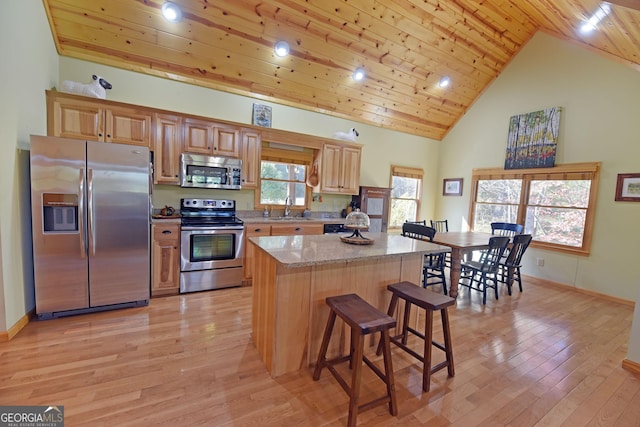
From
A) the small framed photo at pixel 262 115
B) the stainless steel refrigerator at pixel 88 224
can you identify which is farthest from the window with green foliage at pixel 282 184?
the stainless steel refrigerator at pixel 88 224

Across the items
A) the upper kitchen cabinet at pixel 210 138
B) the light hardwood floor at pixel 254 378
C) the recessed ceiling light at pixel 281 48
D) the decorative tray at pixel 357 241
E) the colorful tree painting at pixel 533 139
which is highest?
the recessed ceiling light at pixel 281 48

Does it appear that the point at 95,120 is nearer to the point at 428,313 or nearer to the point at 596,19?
the point at 428,313

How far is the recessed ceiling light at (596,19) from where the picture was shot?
2930mm

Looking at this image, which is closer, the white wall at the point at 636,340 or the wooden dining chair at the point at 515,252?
the white wall at the point at 636,340

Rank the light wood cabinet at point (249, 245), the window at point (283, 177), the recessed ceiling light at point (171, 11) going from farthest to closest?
the window at point (283, 177)
the light wood cabinet at point (249, 245)
the recessed ceiling light at point (171, 11)

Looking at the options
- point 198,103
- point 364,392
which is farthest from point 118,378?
point 198,103

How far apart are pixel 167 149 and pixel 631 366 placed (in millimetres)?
5105

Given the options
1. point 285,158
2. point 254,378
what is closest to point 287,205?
point 285,158

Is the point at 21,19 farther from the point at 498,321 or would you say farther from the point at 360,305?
the point at 498,321

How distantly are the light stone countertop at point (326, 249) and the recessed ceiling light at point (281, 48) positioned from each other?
8.43 feet

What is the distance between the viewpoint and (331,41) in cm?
368

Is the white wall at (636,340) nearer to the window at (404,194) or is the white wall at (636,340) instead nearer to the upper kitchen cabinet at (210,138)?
the window at (404,194)

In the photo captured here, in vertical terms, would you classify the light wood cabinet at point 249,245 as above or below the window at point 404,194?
below
